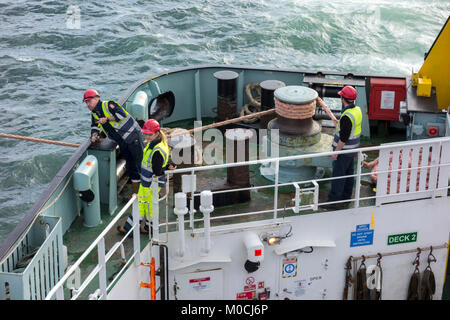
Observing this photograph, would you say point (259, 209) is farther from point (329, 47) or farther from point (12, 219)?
point (329, 47)

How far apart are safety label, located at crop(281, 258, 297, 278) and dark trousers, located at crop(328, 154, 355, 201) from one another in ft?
3.42

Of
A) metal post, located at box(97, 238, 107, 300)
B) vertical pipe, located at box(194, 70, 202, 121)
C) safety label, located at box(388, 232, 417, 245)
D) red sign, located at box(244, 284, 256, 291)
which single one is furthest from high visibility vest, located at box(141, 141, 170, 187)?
vertical pipe, located at box(194, 70, 202, 121)

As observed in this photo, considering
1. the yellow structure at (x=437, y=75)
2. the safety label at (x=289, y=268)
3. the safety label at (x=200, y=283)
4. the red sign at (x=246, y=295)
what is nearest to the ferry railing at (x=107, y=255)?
the safety label at (x=200, y=283)

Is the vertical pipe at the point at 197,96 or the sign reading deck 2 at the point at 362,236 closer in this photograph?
the sign reading deck 2 at the point at 362,236

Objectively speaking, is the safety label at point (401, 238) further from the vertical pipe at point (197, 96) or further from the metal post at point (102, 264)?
the vertical pipe at point (197, 96)

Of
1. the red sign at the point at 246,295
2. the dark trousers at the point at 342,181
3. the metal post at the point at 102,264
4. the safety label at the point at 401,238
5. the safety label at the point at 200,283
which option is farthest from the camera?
the safety label at the point at 401,238

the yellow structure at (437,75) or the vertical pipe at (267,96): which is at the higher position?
the yellow structure at (437,75)

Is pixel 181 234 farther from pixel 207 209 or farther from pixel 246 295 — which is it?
pixel 246 295

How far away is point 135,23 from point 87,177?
19.6 meters

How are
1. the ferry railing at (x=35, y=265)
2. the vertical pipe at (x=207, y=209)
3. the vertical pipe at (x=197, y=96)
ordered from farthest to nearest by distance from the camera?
the vertical pipe at (x=197, y=96), the vertical pipe at (x=207, y=209), the ferry railing at (x=35, y=265)

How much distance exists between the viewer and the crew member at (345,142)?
7895 millimetres

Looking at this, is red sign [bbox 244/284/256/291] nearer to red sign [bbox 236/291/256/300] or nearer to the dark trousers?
red sign [bbox 236/291/256/300]

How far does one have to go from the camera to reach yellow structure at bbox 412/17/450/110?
9.64m

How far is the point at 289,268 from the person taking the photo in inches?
320
